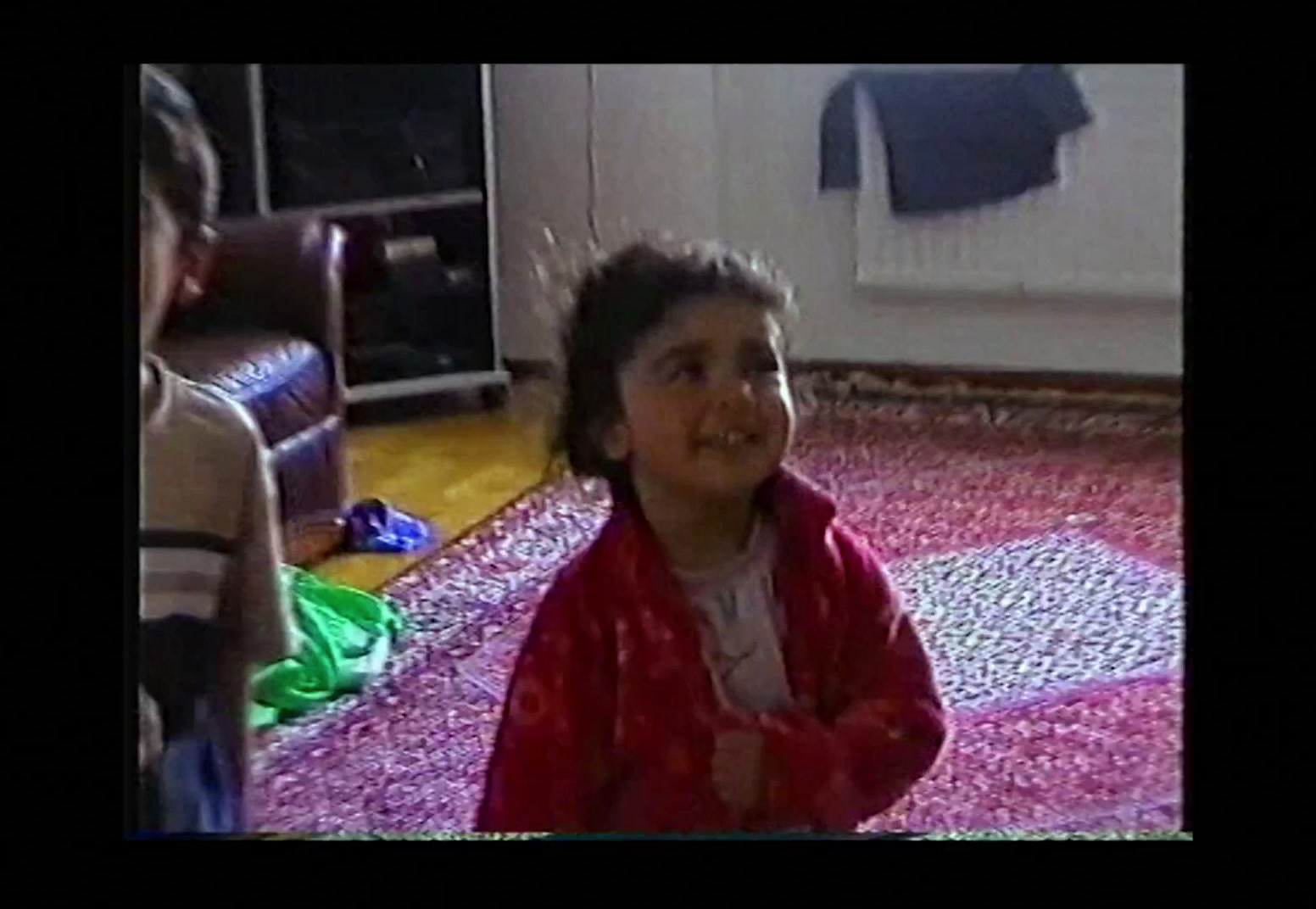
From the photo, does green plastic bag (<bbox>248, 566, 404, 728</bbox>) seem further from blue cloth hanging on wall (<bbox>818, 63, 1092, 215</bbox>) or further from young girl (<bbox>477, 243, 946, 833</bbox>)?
blue cloth hanging on wall (<bbox>818, 63, 1092, 215</bbox>)

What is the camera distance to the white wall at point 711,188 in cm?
146

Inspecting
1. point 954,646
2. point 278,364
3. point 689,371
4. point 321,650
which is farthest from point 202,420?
point 954,646

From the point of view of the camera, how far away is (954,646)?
1492mm

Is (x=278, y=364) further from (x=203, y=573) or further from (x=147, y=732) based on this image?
(x=147, y=732)

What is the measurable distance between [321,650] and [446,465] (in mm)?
140

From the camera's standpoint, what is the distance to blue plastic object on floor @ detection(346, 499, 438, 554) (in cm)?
148

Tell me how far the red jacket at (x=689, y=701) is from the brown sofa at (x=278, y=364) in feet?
0.51

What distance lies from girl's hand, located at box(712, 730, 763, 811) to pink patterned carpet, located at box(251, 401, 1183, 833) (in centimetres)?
8

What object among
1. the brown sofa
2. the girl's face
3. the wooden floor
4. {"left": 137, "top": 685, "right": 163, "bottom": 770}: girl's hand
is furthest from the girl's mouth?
{"left": 137, "top": 685, "right": 163, "bottom": 770}: girl's hand

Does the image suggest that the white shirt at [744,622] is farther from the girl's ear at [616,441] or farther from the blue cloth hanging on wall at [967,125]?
the blue cloth hanging on wall at [967,125]

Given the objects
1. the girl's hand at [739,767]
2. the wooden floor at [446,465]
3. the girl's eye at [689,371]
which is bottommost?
the girl's hand at [739,767]

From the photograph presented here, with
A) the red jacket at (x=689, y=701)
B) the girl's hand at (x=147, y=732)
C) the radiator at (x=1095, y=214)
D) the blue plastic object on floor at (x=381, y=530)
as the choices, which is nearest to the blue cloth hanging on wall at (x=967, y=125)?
the radiator at (x=1095, y=214)
